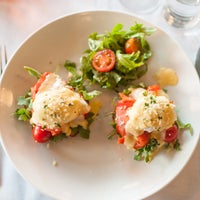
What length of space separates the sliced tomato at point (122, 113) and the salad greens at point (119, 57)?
81mm

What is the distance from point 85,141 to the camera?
4.73 ft

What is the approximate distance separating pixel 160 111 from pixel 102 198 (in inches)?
13.1

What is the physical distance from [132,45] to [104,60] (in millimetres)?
108

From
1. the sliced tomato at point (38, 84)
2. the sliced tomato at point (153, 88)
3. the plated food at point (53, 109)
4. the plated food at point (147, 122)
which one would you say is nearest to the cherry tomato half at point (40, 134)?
the plated food at point (53, 109)

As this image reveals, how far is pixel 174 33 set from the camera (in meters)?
1.59

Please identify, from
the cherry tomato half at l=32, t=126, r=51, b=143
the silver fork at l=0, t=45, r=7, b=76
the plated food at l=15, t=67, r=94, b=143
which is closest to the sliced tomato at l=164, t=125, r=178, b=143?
the plated food at l=15, t=67, r=94, b=143

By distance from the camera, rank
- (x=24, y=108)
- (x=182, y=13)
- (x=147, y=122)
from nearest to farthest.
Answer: (x=147, y=122) < (x=24, y=108) < (x=182, y=13)

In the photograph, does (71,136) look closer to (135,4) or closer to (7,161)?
(7,161)

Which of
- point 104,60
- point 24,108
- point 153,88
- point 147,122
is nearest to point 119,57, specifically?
point 104,60

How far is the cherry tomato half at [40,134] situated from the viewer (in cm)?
138

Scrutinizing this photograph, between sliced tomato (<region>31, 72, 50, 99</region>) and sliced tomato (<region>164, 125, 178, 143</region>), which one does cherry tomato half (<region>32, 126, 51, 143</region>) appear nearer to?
sliced tomato (<region>31, 72, 50, 99</region>)

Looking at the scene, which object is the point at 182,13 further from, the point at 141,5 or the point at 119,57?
the point at 119,57

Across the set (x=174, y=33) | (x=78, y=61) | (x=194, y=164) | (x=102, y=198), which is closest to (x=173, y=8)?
(x=174, y=33)

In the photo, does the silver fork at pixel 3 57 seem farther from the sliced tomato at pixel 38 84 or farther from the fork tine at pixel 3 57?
the sliced tomato at pixel 38 84
